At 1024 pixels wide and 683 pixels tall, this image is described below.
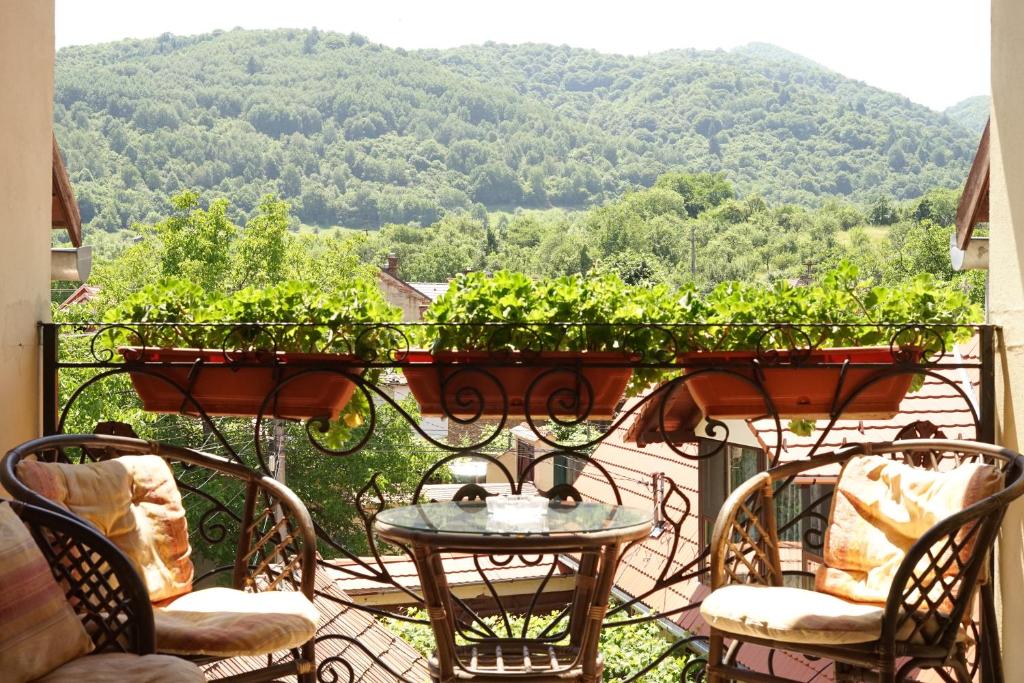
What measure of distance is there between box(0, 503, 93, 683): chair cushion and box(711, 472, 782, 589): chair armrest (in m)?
1.27

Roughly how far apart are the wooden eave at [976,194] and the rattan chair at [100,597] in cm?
285

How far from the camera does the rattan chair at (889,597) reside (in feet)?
6.43

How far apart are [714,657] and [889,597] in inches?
16.4

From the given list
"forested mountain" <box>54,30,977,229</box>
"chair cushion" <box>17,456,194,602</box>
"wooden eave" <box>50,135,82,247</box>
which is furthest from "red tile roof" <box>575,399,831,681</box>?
"forested mountain" <box>54,30,977,229</box>

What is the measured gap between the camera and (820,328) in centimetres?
263

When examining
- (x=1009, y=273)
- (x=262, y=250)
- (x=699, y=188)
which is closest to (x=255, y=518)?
(x=1009, y=273)

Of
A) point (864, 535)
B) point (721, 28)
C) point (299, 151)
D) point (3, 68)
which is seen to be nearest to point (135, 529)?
point (3, 68)

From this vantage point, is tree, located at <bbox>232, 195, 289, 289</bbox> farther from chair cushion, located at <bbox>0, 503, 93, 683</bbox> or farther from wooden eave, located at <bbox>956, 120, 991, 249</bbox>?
chair cushion, located at <bbox>0, 503, 93, 683</bbox>

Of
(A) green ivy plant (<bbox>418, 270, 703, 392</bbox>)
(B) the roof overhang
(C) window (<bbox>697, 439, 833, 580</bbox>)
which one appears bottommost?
(C) window (<bbox>697, 439, 833, 580</bbox>)

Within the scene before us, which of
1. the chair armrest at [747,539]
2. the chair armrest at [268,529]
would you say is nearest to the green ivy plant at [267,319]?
the chair armrest at [268,529]

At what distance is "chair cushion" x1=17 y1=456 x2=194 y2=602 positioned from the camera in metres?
2.12

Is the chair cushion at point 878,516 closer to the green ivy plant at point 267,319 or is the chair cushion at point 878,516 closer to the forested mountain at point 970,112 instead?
the green ivy plant at point 267,319

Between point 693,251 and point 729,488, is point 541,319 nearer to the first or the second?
point 729,488

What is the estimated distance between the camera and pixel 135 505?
2270 mm
